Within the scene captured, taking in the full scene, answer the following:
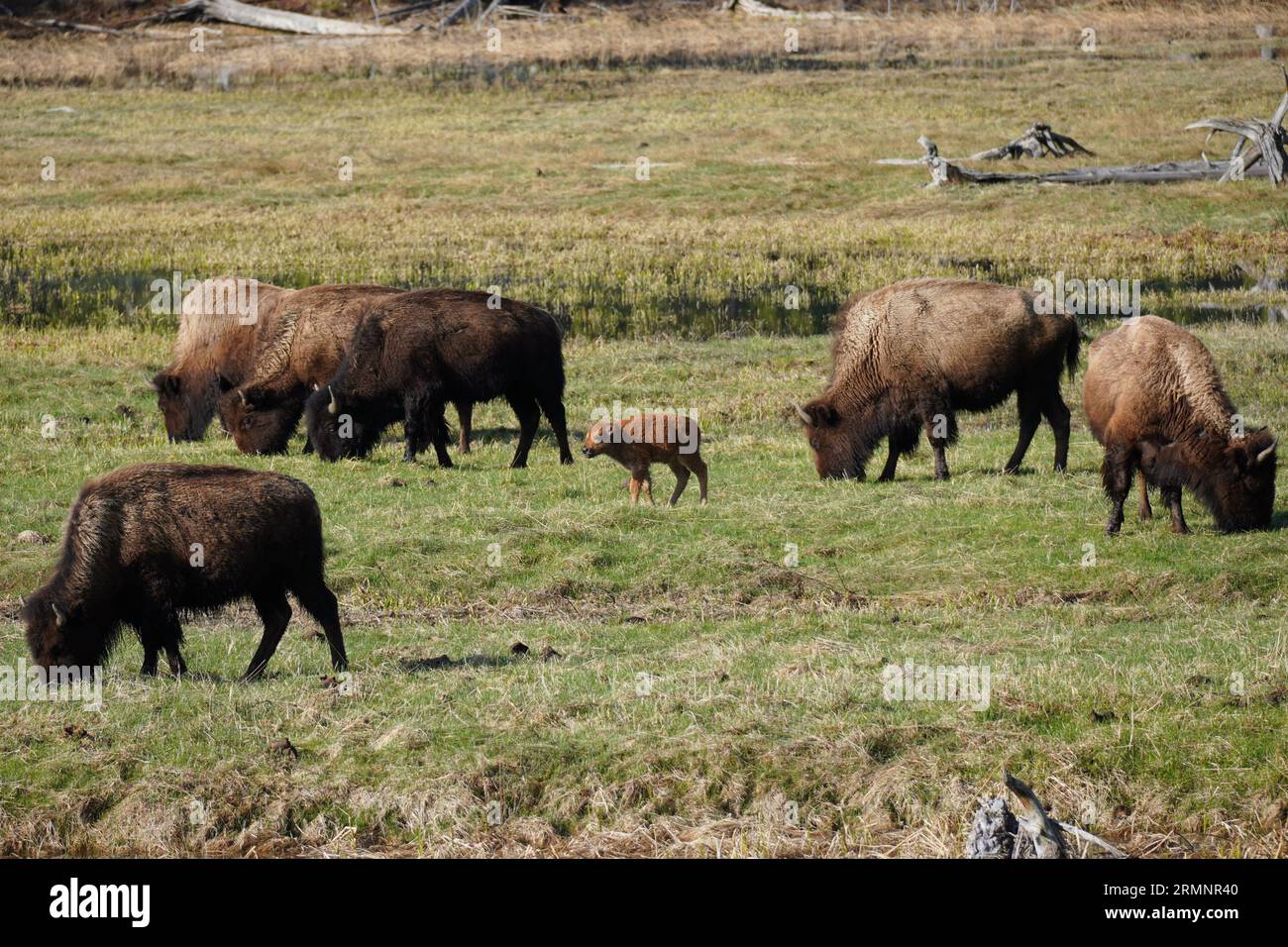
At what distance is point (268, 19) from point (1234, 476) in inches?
2595

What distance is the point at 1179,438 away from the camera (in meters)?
15.8

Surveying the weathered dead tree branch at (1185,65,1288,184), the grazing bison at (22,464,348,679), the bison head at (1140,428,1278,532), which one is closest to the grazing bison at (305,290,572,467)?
the bison head at (1140,428,1278,532)

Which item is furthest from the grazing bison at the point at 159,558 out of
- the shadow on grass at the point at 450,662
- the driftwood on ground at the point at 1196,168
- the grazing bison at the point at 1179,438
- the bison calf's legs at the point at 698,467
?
the driftwood on ground at the point at 1196,168

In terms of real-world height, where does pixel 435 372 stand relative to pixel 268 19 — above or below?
below

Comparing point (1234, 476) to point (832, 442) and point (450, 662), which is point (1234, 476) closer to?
point (832, 442)

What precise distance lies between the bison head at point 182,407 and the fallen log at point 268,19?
53378 mm

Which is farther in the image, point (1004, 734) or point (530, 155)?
point (530, 155)

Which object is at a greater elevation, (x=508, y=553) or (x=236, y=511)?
(x=236, y=511)

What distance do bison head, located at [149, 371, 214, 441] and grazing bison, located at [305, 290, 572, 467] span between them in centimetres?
262

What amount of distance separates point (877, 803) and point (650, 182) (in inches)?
1490

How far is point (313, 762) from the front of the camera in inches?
395

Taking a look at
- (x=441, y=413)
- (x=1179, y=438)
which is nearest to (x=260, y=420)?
(x=441, y=413)

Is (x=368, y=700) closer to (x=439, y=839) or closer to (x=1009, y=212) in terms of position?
(x=439, y=839)

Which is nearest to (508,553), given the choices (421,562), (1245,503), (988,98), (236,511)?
(421,562)
